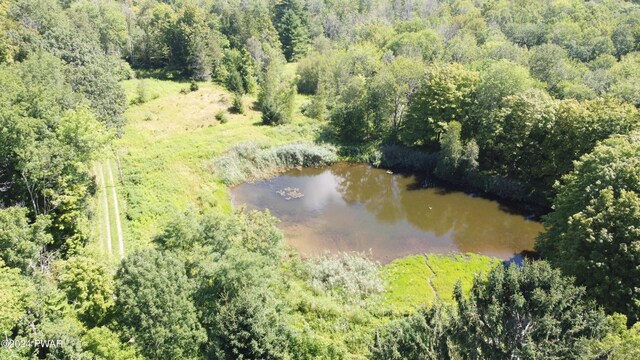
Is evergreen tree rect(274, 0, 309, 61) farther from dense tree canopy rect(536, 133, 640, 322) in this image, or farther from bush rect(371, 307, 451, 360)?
bush rect(371, 307, 451, 360)

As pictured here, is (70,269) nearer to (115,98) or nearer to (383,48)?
(115,98)

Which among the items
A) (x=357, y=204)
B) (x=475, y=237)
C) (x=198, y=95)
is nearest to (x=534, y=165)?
(x=475, y=237)

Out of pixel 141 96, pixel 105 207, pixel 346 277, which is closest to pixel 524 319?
pixel 346 277

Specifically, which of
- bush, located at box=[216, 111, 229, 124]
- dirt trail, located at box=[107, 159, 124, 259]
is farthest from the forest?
dirt trail, located at box=[107, 159, 124, 259]

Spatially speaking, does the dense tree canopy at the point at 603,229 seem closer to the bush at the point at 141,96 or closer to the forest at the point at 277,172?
the forest at the point at 277,172

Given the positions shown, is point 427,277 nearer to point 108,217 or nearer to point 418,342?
point 418,342

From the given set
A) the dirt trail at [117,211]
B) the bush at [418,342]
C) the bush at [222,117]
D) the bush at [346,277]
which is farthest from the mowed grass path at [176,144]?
the bush at [418,342]
